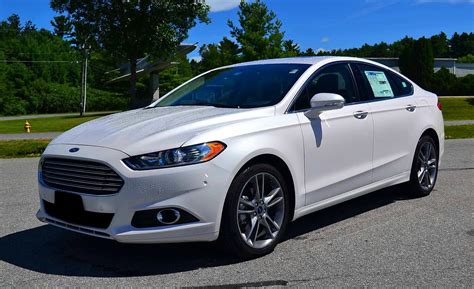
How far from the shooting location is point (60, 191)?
158 inches

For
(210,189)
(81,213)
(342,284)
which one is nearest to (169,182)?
(210,189)

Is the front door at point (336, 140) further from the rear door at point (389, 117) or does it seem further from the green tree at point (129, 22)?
the green tree at point (129, 22)

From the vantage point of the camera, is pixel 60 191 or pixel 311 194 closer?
pixel 60 191

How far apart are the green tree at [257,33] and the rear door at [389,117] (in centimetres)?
2804

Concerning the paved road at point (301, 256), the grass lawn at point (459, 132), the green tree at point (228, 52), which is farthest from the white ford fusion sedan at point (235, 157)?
the green tree at point (228, 52)

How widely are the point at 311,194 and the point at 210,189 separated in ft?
3.92

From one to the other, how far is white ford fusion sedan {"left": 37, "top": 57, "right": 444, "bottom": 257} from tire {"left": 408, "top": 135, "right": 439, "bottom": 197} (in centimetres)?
34

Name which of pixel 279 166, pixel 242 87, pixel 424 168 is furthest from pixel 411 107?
pixel 279 166

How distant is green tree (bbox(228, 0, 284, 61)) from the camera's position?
3384cm

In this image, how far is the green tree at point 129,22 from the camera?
17500 mm

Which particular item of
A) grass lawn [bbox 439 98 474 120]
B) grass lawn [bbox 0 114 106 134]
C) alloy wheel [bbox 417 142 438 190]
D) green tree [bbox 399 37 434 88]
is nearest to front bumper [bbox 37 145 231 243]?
alloy wheel [bbox 417 142 438 190]

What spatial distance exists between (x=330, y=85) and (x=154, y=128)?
6.46ft

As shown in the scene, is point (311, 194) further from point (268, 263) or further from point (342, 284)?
point (342, 284)

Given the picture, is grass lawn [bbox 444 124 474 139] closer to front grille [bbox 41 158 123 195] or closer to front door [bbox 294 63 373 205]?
front door [bbox 294 63 373 205]
